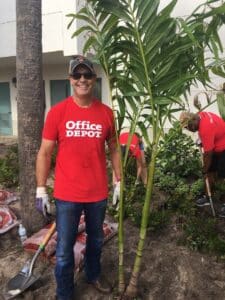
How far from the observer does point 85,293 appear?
139 inches

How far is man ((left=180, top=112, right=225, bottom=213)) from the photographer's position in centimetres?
475

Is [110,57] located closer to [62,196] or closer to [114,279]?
[62,196]

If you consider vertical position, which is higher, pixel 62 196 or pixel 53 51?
pixel 53 51

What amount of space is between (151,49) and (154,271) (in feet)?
7.43

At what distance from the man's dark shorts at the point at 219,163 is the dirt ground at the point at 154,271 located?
4.10 feet

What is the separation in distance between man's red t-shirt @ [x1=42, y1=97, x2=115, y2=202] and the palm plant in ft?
1.02

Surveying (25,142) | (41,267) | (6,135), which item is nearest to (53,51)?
(6,135)

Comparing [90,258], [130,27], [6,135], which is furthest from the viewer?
[6,135]

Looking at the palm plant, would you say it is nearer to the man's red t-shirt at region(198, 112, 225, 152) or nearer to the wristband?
the wristband

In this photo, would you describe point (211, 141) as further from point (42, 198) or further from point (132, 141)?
point (42, 198)

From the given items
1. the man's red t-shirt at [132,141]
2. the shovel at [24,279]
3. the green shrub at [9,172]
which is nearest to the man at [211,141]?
the man's red t-shirt at [132,141]

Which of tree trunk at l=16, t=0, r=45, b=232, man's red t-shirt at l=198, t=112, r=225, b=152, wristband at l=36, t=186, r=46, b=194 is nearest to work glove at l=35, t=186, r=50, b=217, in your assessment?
Result: wristband at l=36, t=186, r=46, b=194

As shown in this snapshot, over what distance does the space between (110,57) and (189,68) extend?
0.65 meters

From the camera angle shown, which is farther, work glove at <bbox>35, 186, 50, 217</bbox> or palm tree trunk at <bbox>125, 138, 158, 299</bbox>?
work glove at <bbox>35, 186, 50, 217</bbox>
